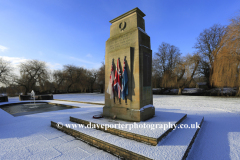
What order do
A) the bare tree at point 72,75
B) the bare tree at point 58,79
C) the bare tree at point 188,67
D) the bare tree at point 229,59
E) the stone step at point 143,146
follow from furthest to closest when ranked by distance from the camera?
the bare tree at point 58,79 → the bare tree at point 72,75 → the bare tree at point 188,67 → the bare tree at point 229,59 → the stone step at point 143,146

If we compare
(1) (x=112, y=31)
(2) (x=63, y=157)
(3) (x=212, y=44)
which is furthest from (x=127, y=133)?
(3) (x=212, y=44)

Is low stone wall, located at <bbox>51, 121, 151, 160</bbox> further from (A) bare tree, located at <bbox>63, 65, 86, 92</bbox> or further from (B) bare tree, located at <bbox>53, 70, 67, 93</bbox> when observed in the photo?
(B) bare tree, located at <bbox>53, 70, 67, 93</bbox>

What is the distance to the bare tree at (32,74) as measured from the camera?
2692cm

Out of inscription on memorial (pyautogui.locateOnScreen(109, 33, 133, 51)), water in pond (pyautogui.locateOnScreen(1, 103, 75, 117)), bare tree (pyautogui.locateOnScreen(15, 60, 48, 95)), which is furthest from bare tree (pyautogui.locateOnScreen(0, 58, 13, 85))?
inscription on memorial (pyautogui.locateOnScreen(109, 33, 133, 51))

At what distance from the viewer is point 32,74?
92.2 ft

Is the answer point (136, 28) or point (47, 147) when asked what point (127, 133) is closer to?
point (47, 147)

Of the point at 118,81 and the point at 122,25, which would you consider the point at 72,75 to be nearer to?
the point at 122,25

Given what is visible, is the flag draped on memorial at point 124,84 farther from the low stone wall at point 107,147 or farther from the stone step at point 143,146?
the low stone wall at point 107,147

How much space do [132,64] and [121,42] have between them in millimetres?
1217

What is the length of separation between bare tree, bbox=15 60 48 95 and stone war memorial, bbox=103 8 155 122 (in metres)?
28.9

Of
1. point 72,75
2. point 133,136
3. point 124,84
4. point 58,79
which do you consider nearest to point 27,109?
point 124,84

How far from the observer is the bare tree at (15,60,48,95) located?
2692 cm

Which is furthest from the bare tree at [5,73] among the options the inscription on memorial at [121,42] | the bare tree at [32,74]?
the inscription on memorial at [121,42]

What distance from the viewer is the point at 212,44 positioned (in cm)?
2238
